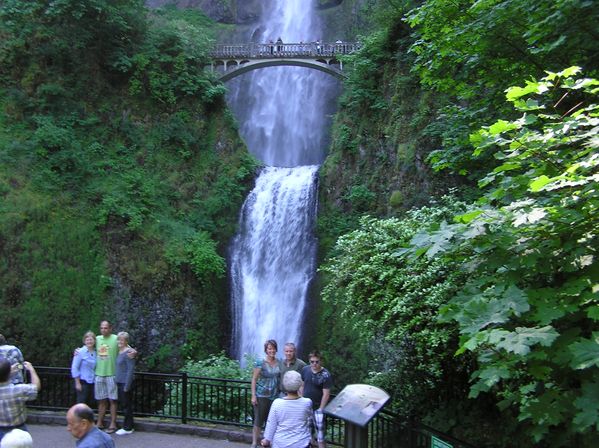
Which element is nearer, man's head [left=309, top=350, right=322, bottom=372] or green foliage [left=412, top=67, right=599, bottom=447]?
green foliage [left=412, top=67, right=599, bottom=447]

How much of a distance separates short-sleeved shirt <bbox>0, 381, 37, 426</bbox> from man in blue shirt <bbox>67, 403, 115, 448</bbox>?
1.50 metres

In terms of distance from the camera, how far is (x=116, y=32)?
78.7ft

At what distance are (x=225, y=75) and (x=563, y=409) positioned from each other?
1006 inches

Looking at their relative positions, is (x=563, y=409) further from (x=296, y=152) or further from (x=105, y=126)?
(x=296, y=152)

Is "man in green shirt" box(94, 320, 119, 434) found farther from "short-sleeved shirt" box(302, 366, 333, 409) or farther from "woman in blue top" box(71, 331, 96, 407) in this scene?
"short-sleeved shirt" box(302, 366, 333, 409)

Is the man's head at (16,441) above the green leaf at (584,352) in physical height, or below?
below

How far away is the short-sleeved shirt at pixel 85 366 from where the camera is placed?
30.5 feet

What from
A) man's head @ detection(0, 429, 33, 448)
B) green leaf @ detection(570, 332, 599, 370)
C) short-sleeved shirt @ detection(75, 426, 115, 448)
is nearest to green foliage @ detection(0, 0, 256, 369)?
short-sleeved shirt @ detection(75, 426, 115, 448)

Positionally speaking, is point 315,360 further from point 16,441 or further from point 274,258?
point 274,258

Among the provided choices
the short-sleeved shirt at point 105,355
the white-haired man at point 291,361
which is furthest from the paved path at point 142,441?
the white-haired man at point 291,361

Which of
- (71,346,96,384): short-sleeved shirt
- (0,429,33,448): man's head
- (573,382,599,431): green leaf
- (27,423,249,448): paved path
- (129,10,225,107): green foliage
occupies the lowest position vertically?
(27,423,249,448): paved path

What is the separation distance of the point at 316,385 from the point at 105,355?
3.85m

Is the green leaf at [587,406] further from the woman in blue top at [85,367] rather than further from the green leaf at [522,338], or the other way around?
the woman in blue top at [85,367]

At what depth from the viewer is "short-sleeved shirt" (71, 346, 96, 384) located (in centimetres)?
930
